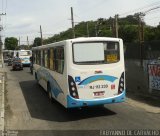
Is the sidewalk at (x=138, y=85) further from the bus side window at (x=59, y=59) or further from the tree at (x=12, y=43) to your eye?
the tree at (x=12, y=43)

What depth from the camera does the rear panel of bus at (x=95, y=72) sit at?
11.0 metres

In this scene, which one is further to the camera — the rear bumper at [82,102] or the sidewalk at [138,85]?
the sidewalk at [138,85]

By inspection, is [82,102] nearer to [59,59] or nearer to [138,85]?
[59,59]

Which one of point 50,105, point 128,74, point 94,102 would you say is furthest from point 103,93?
point 128,74

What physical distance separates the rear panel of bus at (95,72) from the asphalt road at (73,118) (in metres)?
0.65

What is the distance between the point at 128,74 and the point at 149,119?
279 inches

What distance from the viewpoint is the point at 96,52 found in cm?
1133

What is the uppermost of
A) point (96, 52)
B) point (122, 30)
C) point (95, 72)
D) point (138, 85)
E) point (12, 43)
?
point (12, 43)

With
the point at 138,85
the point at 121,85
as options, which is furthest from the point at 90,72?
the point at 138,85

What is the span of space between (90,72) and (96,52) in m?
0.78

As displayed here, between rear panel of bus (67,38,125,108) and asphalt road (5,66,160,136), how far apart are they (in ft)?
2.12

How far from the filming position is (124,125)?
9945 mm

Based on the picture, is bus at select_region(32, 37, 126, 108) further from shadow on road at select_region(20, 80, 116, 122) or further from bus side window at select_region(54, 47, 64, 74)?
shadow on road at select_region(20, 80, 116, 122)

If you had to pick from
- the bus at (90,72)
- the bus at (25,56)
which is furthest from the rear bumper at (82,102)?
the bus at (25,56)
